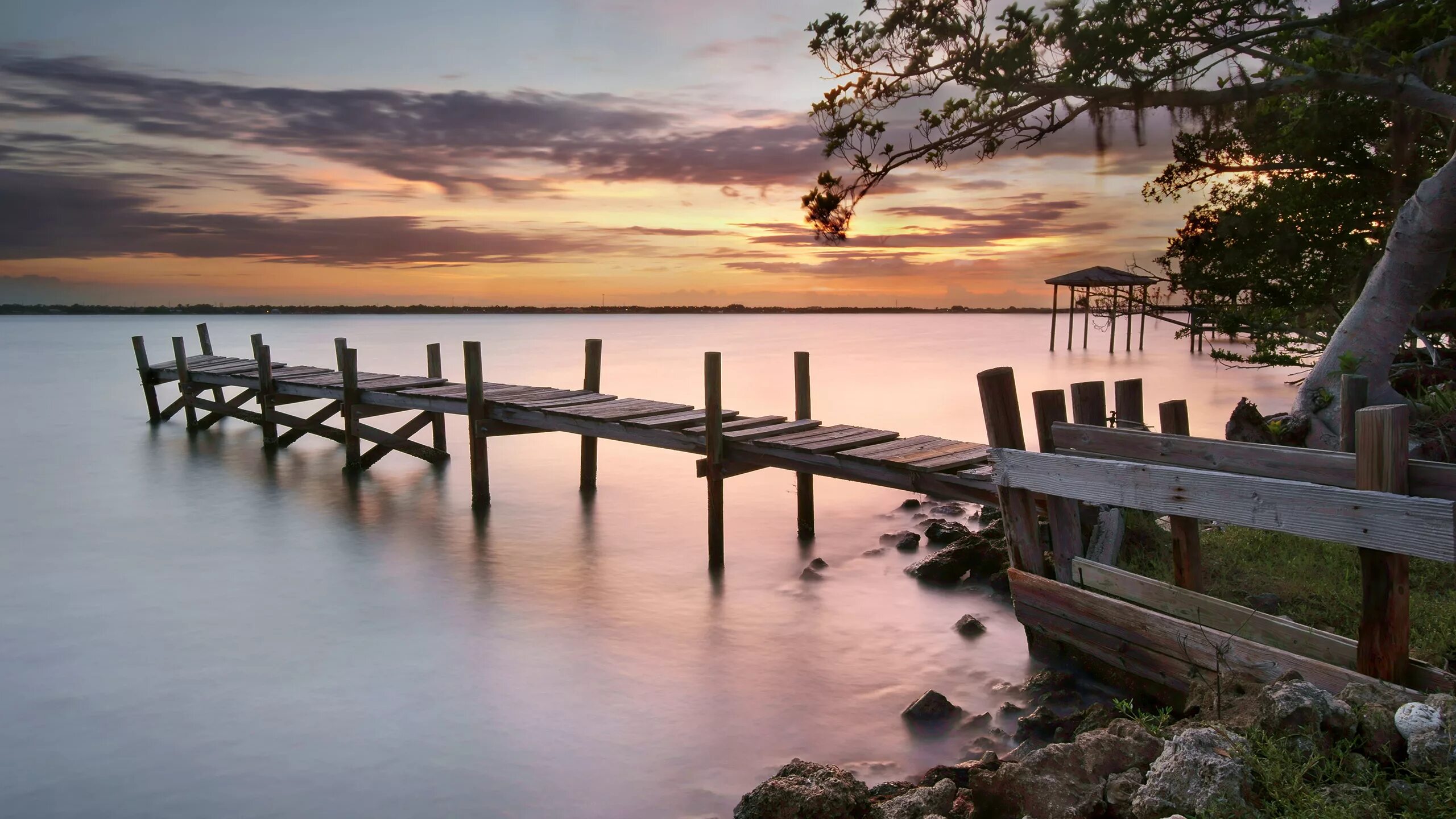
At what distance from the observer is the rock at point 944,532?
10.6 m

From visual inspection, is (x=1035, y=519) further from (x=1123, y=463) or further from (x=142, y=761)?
(x=142, y=761)

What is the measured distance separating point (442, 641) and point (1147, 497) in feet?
19.4

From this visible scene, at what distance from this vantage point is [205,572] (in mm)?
10797

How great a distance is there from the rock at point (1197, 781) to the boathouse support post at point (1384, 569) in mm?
1077

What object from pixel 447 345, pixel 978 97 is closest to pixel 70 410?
pixel 978 97

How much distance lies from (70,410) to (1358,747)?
2874cm

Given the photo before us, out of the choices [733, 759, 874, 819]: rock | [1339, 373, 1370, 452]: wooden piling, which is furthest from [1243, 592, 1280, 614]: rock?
[733, 759, 874, 819]: rock

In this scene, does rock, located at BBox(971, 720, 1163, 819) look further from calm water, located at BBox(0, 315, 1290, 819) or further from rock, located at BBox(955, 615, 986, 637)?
rock, located at BBox(955, 615, 986, 637)

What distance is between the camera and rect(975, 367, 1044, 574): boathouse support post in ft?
19.5

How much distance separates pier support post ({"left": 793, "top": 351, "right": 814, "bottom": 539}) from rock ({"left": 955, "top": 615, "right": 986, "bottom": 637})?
3.04 meters

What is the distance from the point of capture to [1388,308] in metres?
8.95

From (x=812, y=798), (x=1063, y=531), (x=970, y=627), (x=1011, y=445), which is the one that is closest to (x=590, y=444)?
(x=970, y=627)

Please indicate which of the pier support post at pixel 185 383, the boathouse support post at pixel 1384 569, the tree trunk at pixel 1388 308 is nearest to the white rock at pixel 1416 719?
the boathouse support post at pixel 1384 569

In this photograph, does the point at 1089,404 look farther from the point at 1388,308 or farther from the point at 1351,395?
the point at 1388,308
